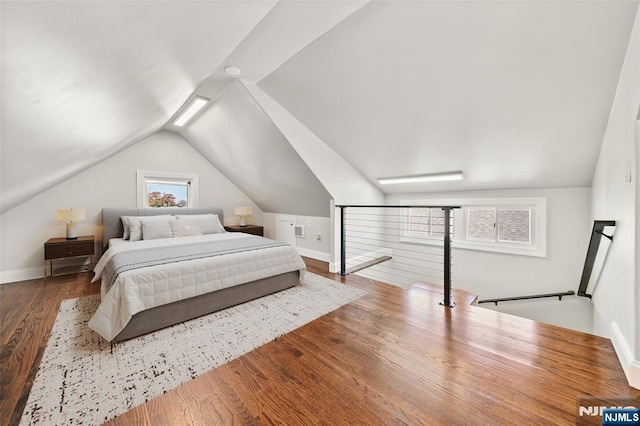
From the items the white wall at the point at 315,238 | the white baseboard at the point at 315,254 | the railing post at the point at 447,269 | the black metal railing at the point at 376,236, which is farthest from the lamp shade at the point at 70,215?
the railing post at the point at 447,269

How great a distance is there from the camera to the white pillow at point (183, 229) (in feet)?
12.8

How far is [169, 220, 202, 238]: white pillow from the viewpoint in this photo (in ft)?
12.8

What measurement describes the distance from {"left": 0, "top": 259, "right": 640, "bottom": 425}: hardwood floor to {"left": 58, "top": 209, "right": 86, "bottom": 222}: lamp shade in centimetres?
138

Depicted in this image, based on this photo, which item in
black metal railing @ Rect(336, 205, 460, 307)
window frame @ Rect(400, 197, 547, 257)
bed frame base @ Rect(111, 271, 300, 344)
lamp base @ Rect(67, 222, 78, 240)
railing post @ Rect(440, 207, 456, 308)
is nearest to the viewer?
bed frame base @ Rect(111, 271, 300, 344)

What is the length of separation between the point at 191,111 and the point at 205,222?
174 centimetres

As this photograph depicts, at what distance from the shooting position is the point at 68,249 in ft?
11.1

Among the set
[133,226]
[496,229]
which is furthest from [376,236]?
[133,226]

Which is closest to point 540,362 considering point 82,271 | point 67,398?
point 67,398

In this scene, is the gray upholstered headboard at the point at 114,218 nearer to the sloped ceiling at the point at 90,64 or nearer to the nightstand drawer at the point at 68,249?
the nightstand drawer at the point at 68,249

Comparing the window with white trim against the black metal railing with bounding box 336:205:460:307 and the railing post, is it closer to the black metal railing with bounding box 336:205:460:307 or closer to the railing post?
the black metal railing with bounding box 336:205:460:307

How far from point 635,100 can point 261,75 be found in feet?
9.27

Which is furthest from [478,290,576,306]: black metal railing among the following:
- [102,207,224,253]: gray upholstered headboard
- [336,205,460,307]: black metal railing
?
[102,207,224,253]: gray upholstered headboard

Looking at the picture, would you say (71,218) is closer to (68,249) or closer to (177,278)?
(68,249)

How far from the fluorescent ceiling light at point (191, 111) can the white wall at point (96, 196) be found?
2.50 feet
